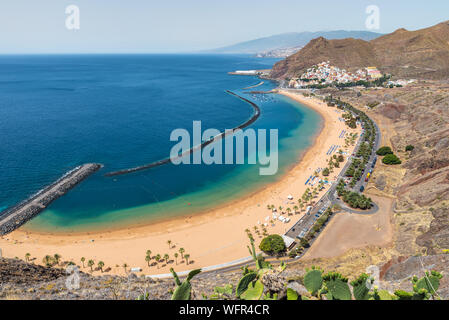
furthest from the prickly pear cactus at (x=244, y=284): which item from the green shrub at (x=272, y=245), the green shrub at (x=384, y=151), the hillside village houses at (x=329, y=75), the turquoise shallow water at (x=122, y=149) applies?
the hillside village houses at (x=329, y=75)

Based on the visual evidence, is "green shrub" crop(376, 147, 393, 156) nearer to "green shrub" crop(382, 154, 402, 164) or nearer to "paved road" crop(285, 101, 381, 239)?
→ "green shrub" crop(382, 154, 402, 164)

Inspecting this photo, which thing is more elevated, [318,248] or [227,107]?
[227,107]

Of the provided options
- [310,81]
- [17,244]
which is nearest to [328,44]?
[310,81]

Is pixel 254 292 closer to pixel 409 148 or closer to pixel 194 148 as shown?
pixel 194 148

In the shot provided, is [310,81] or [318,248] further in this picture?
[310,81]

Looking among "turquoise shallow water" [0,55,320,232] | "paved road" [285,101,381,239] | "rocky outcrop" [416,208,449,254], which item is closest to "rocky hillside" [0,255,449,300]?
"rocky outcrop" [416,208,449,254]
